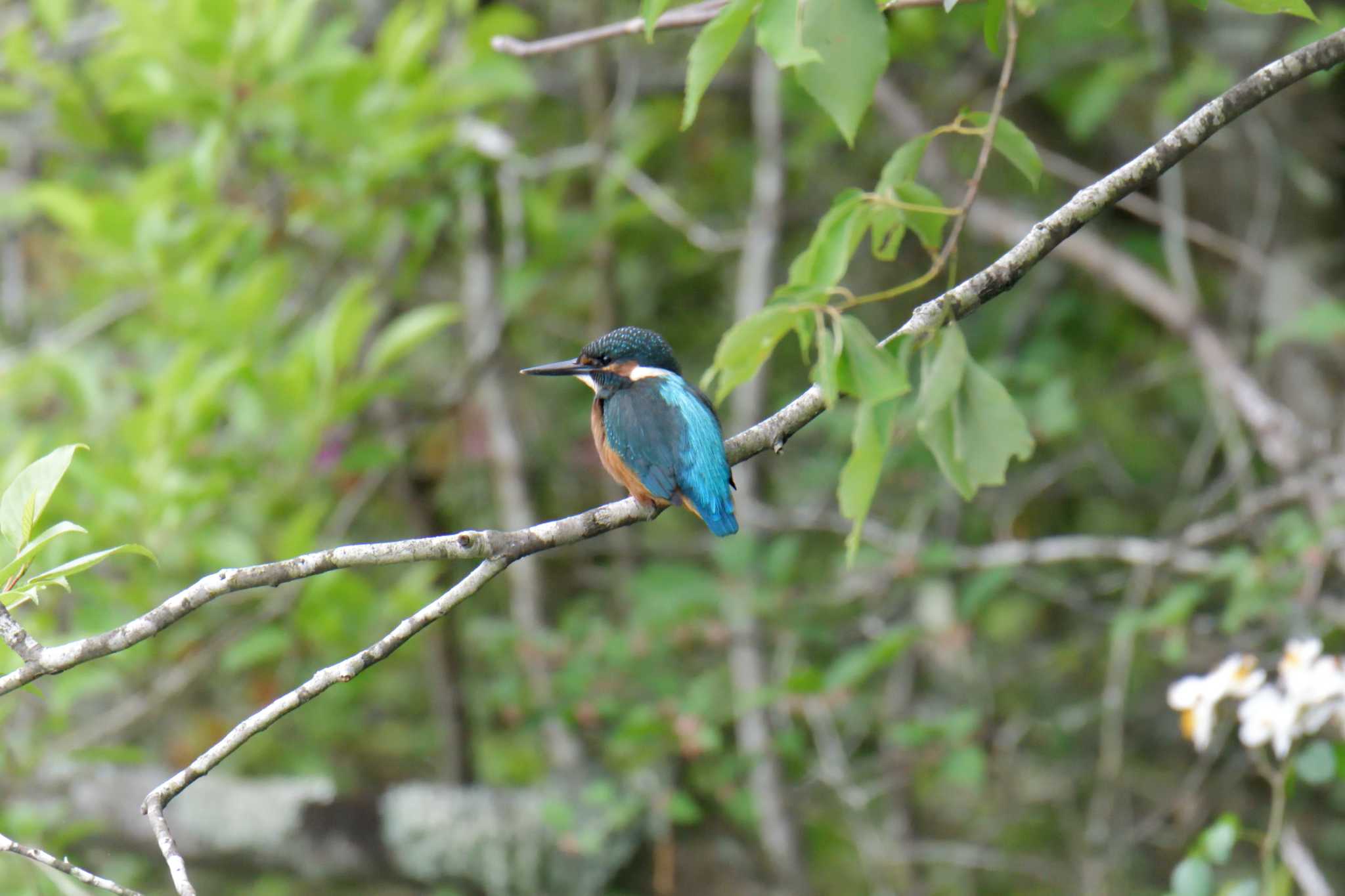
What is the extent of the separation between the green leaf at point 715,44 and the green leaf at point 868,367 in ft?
0.90

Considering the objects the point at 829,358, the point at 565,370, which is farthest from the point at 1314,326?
the point at 829,358

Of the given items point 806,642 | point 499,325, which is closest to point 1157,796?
point 806,642

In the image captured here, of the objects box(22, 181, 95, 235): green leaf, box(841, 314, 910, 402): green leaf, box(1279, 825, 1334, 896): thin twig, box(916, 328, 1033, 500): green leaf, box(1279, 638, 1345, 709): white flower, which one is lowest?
box(1279, 825, 1334, 896): thin twig

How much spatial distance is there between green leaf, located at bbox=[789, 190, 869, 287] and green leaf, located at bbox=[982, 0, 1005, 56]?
203mm

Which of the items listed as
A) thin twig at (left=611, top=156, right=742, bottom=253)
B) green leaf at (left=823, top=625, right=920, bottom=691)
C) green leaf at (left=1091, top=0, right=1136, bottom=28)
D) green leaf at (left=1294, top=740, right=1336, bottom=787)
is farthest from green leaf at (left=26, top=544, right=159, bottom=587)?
thin twig at (left=611, top=156, right=742, bottom=253)

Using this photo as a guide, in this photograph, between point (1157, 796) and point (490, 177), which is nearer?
point (490, 177)

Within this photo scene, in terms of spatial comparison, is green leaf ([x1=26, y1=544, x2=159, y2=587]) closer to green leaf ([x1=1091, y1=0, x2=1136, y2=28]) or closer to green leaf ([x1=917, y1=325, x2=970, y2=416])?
green leaf ([x1=917, y1=325, x2=970, y2=416])

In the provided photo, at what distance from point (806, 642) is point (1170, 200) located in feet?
5.58

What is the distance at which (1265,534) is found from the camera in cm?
324

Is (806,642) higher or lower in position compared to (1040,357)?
lower

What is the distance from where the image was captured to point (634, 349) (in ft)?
8.33

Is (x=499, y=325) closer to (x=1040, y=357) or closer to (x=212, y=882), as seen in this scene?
(x=1040, y=357)

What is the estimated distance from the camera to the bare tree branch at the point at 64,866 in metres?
1.28

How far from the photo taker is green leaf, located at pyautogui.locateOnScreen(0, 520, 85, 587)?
1.34m
